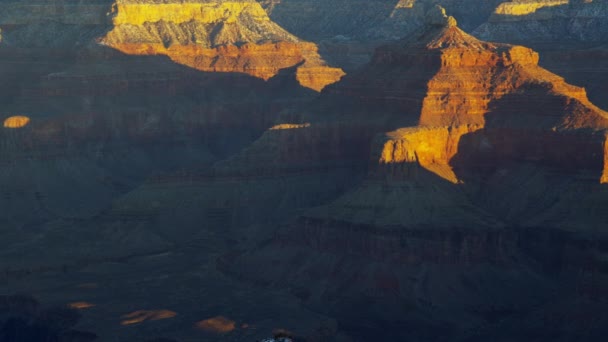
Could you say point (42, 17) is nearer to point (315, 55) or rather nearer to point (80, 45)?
point (80, 45)

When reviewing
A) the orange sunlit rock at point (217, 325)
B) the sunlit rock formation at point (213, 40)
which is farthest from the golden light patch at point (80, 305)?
the sunlit rock formation at point (213, 40)

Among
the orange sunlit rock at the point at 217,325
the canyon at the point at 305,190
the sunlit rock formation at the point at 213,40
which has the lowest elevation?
the orange sunlit rock at the point at 217,325

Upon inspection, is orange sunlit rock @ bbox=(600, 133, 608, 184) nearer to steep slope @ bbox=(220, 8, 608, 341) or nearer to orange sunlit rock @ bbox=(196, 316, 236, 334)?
steep slope @ bbox=(220, 8, 608, 341)

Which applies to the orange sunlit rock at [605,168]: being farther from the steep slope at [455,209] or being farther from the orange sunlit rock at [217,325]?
the orange sunlit rock at [217,325]

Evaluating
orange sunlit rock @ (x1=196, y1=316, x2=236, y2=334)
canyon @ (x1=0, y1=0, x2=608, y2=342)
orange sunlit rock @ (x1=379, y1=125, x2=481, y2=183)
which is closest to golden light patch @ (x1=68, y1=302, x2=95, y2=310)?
canyon @ (x1=0, y1=0, x2=608, y2=342)

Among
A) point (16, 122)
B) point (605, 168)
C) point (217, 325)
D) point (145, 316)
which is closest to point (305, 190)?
point (605, 168)

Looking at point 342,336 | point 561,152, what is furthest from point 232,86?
point 342,336
